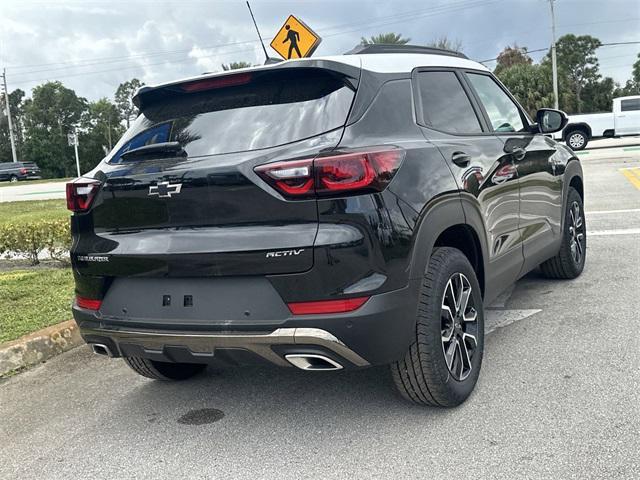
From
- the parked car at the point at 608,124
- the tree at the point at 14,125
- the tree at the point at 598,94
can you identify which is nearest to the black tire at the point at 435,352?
the parked car at the point at 608,124

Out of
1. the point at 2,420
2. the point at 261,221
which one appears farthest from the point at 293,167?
the point at 2,420

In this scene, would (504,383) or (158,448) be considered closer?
(158,448)

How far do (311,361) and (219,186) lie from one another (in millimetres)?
854

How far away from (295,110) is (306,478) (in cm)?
161

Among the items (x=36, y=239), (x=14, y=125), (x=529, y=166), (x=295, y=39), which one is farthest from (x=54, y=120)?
(x=529, y=166)

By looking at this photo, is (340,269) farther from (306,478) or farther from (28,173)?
(28,173)

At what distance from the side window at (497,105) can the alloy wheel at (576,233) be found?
129 cm

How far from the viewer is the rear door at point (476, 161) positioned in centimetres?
331

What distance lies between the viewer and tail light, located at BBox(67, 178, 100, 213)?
3113mm

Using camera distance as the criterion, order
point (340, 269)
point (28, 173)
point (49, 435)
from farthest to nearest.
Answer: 1. point (28, 173)
2. point (49, 435)
3. point (340, 269)

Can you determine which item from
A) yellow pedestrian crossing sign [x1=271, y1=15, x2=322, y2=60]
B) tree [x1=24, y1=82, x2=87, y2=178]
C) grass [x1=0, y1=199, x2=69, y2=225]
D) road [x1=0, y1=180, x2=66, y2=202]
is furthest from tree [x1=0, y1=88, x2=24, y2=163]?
yellow pedestrian crossing sign [x1=271, y1=15, x2=322, y2=60]

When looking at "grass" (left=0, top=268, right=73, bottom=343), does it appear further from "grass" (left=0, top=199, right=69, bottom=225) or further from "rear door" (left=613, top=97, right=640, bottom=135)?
"rear door" (left=613, top=97, right=640, bottom=135)

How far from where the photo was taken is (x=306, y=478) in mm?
2654

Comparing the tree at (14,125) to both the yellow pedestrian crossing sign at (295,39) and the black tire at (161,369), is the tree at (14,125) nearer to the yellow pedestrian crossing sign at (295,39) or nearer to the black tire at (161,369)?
the yellow pedestrian crossing sign at (295,39)
